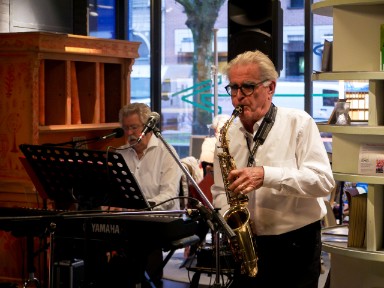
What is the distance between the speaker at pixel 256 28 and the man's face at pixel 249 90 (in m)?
1.31

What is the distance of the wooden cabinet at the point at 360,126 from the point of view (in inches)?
159

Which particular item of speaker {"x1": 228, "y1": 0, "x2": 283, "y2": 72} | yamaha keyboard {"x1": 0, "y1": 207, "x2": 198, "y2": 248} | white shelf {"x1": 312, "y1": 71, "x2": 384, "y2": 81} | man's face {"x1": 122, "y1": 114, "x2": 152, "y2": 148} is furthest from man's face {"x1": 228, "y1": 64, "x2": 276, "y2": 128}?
man's face {"x1": 122, "y1": 114, "x2": 152, "y2": 148}

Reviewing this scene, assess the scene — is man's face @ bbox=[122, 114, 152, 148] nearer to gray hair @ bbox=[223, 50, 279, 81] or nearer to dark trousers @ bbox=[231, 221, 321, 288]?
gray hair @ bbox=[223, 50, 279, 81]

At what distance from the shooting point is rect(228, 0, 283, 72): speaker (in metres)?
4.82

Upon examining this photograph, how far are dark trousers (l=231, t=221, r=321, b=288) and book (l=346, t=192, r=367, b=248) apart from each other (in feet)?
2.30

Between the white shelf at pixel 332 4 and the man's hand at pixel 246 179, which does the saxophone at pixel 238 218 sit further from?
the white shelf at pixel 332 4

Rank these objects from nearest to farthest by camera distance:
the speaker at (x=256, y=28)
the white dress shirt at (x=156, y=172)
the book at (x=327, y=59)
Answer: the book at (x=327, y=59)
the speaker at (x=256, y=28)
the white dress shirt at (x=156, y=172)

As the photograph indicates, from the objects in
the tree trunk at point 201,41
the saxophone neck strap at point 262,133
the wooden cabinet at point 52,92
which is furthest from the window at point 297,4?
the saxophone neck strap at point 262,133

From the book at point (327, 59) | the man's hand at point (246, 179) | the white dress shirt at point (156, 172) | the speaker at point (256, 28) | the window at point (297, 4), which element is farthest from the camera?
the window at point (297, 4)

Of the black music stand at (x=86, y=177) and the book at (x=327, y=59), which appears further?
the book at (x=327, y=59)

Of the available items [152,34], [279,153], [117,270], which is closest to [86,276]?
[117,270]

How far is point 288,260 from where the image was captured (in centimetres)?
346

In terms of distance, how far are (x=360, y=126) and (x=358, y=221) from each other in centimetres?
50

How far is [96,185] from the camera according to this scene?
4.32 metres
